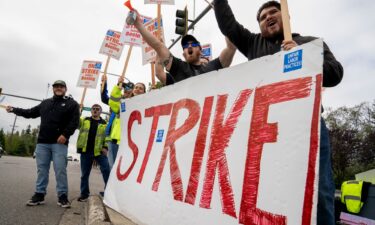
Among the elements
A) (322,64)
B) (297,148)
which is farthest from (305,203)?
(322,64)

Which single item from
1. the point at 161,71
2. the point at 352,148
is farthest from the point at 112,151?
the point at 352,148

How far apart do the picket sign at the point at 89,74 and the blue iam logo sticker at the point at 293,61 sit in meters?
6.45

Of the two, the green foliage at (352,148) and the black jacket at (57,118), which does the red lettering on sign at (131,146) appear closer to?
the black jacket at (57,118)

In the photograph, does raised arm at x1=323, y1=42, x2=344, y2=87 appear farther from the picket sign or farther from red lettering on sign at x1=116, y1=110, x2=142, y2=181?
the picket sign

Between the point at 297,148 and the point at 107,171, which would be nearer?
the point at 297,148

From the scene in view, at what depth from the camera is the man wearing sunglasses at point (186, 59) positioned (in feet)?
10.3

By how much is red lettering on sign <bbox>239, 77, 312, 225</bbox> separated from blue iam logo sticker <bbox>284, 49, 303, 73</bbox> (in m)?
0.08

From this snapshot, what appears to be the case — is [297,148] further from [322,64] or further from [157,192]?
[157,192]

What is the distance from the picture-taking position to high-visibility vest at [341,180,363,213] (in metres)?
3.93

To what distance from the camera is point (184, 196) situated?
2281 millimetres

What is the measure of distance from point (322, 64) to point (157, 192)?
59.5 inches

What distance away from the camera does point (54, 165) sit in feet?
15.7

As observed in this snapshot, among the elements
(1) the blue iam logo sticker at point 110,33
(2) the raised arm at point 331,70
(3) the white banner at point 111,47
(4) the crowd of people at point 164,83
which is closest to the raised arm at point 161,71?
(4) the crowd of people at point 164,83

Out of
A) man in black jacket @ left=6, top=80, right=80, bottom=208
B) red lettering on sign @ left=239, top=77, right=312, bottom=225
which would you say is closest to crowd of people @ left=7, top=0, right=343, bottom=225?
man in black jacket @ left=6, top=80, right=80, bottom=208
